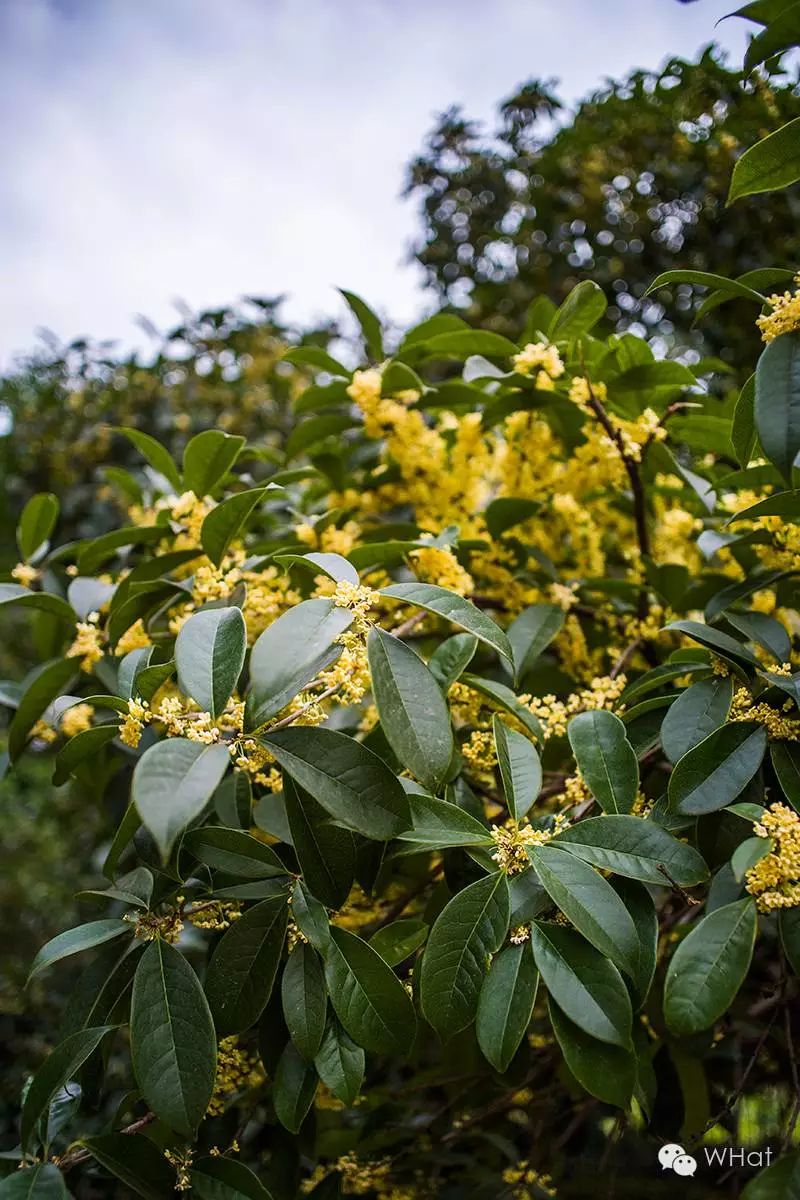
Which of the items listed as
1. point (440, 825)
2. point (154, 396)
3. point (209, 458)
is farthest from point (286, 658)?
point (154, 396)

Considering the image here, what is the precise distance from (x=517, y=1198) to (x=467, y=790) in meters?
0.59

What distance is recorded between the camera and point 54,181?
7.98 feet

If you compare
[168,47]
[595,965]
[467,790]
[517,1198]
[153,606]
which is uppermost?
[168,47]

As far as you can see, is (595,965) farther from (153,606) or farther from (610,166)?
(610,166)

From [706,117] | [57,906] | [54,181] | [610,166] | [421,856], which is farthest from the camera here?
[57,906]

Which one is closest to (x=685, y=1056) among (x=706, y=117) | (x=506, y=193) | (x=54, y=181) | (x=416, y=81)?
(x=706, y=117)

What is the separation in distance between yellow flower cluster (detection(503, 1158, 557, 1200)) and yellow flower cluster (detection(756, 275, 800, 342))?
990 millimetres

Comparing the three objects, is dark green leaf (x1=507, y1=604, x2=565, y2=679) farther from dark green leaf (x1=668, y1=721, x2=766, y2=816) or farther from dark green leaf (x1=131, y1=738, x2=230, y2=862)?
dark green leaf (x1=131, y1=738, x2=230, y2=862)

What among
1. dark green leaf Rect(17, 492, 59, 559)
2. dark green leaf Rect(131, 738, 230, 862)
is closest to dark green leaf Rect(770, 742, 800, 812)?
dark green leaf Rect(131, 738, 230, 862)

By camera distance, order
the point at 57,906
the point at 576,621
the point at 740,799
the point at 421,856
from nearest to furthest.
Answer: the point at 740,799, the point at 421,856, the point at 576,621, the point at 57,906

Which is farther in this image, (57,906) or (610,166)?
(57,906)

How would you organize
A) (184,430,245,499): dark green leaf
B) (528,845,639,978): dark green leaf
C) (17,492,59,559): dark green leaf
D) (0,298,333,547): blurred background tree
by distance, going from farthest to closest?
(0,298,333,547): blurred background tree → (17,492,59,559): dark green leaf → (184,430,245,499): dark green leaf → (528,845,639,978): dark green leaf

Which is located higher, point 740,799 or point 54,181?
point 54,181

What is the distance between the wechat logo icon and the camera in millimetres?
794
